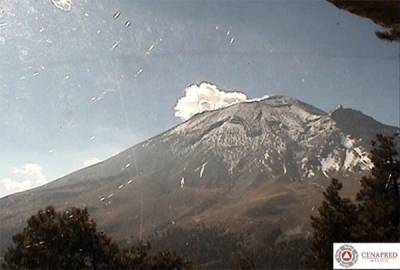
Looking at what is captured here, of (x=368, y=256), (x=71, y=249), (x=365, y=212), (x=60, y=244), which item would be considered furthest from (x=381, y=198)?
(x=60, y=244)

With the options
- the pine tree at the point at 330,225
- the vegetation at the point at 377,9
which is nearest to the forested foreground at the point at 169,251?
the pine tree at the point at 330,225

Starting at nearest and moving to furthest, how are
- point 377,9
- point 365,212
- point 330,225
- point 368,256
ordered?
point 377,9 → point 368,256 → point 365,212 → point 330,225

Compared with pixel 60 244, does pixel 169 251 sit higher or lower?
lower

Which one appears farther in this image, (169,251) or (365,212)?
(169,251)

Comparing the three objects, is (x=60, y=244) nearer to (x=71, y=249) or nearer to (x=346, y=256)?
(x=71, y=249)

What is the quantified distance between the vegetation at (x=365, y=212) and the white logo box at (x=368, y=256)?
743 cm

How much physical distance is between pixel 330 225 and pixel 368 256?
12650mm

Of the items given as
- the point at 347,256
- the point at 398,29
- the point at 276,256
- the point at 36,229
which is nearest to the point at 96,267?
the point at 36,229

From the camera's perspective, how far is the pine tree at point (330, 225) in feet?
65.0

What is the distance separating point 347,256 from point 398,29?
15.9 feet

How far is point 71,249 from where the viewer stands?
18.5 m

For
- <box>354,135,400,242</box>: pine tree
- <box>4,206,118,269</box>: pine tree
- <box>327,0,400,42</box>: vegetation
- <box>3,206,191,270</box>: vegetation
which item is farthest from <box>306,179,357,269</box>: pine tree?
<box>327,0,400,42</box>: vegetation

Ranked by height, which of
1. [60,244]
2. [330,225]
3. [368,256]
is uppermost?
[330,225]

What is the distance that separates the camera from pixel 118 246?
20438mm
